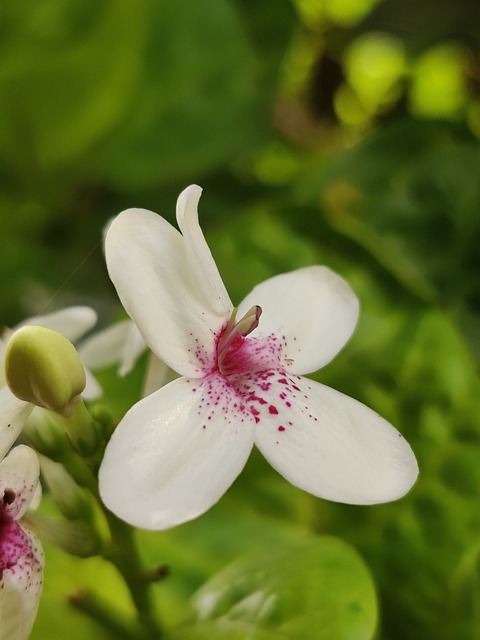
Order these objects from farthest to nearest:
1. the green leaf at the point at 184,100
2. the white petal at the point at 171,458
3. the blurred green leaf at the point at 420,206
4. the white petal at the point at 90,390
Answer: the green leaf at the point at 184,100, the blurred green leaf at the point at 420,206, the white petal at the point at 90,390, the white petal at the point at 171,458

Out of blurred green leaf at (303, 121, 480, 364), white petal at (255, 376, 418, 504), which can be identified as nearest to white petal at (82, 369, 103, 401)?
white petal at (255, 376, 418, 504)

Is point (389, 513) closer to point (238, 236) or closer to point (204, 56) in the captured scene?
point (238, 236)

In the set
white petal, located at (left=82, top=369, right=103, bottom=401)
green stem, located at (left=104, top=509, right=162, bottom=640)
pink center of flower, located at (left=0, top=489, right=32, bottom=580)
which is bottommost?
green stem, located at (left=104, top=509, right=162, bottom=640)

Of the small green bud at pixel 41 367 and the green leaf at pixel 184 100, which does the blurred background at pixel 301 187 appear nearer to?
the green leaf at pixel 184 100

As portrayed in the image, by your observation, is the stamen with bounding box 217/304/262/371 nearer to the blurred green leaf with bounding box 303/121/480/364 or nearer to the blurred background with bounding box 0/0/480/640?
the blurred background with bounding box 0/0/480/640

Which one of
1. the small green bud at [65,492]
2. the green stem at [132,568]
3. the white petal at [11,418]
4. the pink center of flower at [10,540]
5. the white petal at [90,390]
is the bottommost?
the green stem at [132,568]

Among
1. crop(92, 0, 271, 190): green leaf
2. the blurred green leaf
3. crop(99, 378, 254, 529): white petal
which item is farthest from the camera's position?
crop(92, 0, 271, 190): green leaf

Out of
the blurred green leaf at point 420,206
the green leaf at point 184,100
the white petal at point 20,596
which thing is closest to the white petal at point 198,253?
the white petal at point 20,596
